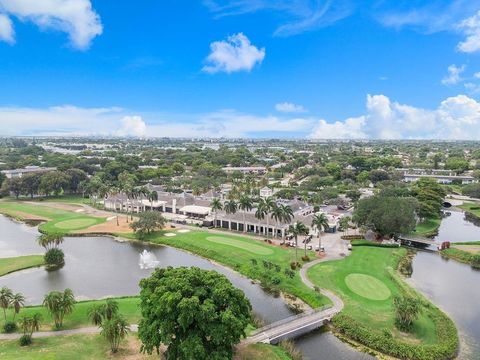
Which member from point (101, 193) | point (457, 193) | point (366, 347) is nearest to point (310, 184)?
point (457, 193)

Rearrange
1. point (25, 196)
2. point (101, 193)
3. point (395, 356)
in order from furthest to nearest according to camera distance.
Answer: point (25, 196) < point (101, 193) < point (395, 356)

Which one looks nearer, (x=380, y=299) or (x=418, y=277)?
(x=380, y=299)

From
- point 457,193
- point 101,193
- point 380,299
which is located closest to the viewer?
point 380,299

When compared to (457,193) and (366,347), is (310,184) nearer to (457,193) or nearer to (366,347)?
(457,193)

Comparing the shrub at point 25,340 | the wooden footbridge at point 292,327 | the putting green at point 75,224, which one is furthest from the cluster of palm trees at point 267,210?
the shrub at point 25,340

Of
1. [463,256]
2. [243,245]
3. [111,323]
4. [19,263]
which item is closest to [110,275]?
[19,263]

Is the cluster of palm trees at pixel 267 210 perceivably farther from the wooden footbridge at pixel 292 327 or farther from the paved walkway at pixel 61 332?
the paved walkway at pixel 61 332

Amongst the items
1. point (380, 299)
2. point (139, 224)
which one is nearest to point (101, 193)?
point (139, 224)
